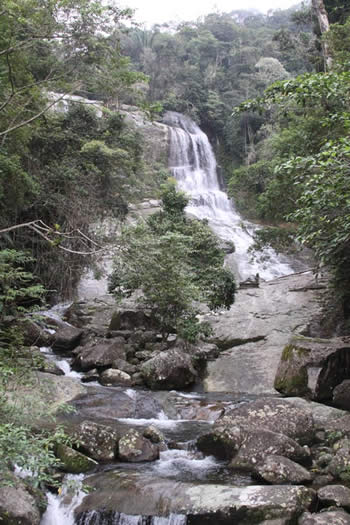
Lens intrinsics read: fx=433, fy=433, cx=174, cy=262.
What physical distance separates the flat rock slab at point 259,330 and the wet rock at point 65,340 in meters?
3.96

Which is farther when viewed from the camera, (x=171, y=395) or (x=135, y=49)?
(x=135, y=49)

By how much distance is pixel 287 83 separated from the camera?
20.7ft

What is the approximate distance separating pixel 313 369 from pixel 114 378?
4.37 m

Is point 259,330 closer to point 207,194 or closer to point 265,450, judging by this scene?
point 265,450

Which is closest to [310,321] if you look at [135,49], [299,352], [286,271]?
[299,352]

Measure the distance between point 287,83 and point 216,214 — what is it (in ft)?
74.0

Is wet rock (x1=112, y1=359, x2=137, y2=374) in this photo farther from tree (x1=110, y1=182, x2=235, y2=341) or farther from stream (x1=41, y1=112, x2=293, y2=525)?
tree (x1=110, y1=182, x2=235, y2=341)

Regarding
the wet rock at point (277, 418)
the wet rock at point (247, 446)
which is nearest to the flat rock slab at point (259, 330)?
the wet rock at point (277, 418)

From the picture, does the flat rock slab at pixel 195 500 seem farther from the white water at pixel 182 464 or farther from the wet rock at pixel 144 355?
the wet rock at pixel 144 355

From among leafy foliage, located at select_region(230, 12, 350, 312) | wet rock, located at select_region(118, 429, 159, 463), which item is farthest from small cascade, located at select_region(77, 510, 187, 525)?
leafy foliage, located at select_region(230, 12, 350, 312)

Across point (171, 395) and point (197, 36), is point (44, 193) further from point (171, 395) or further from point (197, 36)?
point (197, 36)

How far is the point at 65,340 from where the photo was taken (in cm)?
1212

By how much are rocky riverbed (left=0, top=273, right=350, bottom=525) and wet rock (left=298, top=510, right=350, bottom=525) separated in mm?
12

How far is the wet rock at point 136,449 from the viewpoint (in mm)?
5859
